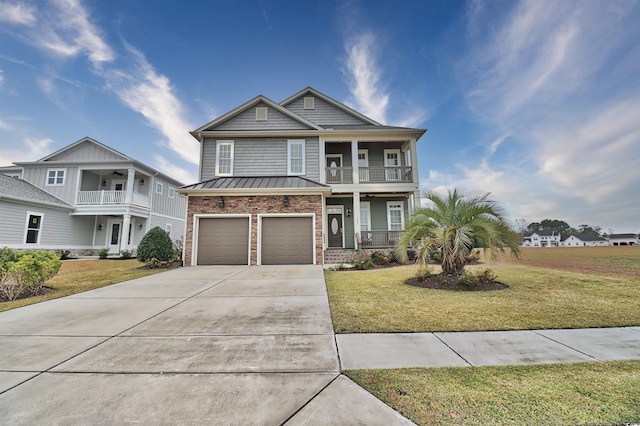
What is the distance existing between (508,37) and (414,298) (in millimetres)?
11368

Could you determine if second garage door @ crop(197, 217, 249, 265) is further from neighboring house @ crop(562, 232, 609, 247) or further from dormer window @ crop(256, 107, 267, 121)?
neighboring house @ crop(562, 232, 609, 247)

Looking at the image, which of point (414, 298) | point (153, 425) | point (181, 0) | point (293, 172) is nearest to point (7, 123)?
point (181, 0)

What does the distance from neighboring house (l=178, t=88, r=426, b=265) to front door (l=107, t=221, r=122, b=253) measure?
9713 millimetres

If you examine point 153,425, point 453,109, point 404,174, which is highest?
point 453,109

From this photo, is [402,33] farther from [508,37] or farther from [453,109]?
[453,109]

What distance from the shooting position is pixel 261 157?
1402 centimetres

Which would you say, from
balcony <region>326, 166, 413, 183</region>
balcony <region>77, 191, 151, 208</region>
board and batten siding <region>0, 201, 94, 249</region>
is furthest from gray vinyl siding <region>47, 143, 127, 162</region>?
balcony <region>326, 166, 413, 183</region>

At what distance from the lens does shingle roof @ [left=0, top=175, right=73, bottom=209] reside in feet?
45.0

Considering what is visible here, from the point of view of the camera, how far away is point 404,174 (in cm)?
1446

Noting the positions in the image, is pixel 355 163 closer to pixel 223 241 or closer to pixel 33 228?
pixel 223 241

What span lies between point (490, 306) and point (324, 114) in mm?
14404

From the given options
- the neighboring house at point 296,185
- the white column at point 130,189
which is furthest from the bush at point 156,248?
the white column at point 130,189

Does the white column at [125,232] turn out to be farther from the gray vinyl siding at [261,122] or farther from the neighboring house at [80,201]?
the gray vinyl siding at [261,122]

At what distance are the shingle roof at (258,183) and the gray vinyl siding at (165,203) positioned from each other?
8.90m
